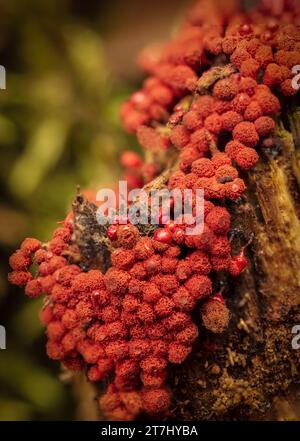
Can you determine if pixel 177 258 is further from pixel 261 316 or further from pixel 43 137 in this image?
pixel 43 137

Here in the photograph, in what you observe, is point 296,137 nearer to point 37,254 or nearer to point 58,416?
point 37,254

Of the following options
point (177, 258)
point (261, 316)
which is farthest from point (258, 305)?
point (177, 258)

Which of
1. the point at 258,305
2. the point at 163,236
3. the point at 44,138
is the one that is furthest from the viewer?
the point at 44,138

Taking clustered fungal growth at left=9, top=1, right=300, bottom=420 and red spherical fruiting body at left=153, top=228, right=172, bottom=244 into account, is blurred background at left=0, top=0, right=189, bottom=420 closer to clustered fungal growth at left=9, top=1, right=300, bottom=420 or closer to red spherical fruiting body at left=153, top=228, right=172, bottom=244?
clustered fungal growth at left=9, top=1, right=300, bottom=420

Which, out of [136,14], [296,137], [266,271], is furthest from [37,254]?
[136,14]

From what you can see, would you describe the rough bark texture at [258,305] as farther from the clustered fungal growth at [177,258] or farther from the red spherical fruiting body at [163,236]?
the red spherical fruiting body at [163,236]

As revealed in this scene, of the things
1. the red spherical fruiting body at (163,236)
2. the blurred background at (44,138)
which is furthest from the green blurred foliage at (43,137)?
the red spherical fruiting body at (163,236)
